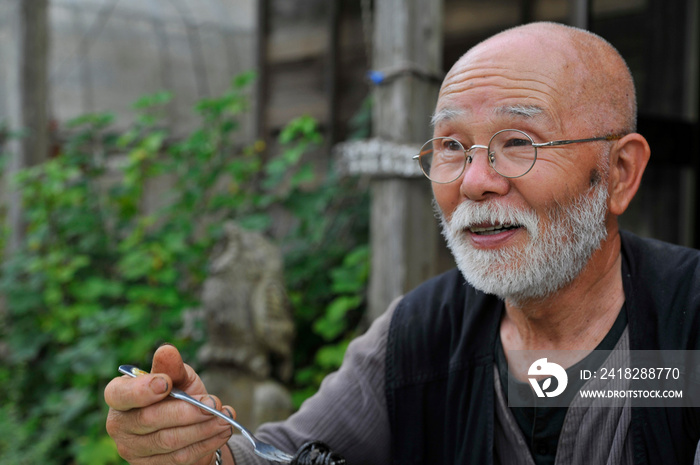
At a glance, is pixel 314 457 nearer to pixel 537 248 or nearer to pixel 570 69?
pixel 537 248

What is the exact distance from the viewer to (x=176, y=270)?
3592 millimetres

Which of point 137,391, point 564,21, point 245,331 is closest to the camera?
point 137,391

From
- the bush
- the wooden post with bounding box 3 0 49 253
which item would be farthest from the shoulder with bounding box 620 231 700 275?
the wooden post with bounding box 3 0 49 253

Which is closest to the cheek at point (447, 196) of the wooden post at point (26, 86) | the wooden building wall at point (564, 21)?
the wooden building wall at point (564, 21)

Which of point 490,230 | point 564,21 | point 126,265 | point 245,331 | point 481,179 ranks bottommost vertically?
point 245,331

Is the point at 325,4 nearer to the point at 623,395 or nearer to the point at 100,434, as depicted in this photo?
the point at 100,434

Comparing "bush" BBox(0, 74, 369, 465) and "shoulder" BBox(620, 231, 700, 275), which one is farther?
"bush" BBox(0, 74, 369, 465)

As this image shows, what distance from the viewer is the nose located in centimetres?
133

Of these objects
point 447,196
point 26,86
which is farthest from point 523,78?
point 26,86

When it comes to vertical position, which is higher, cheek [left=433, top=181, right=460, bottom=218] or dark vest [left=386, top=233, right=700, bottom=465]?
cheek [left=433, top=181, right=460, bottom=218]

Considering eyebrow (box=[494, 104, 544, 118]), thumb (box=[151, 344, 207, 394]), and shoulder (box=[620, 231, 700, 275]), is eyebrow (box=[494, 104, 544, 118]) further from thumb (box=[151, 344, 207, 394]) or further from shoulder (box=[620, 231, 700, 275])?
thumb (box=[151, 344, 207, 394])

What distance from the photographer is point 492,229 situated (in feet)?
4.50

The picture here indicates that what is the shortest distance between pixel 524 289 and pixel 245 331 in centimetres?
189

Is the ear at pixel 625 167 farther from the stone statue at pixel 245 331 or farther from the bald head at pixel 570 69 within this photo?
the stone statue at pixel 245 331
